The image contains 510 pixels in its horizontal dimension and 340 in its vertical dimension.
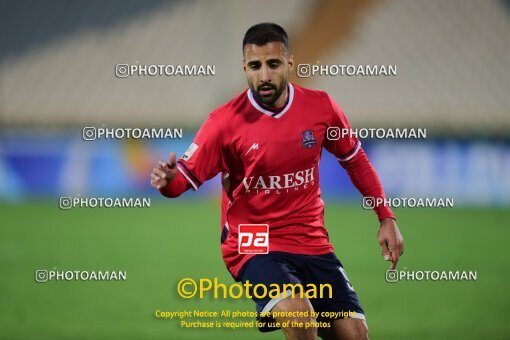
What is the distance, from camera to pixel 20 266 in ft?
27.3

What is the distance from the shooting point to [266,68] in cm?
379

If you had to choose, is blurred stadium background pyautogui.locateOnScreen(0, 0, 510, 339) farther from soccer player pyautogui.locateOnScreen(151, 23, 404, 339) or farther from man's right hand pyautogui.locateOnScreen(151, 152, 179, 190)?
man's right hand pyautogui.locateOnScreen(151, 152, 179, 190)

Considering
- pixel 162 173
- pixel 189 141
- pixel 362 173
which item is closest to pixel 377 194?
pixel 362 173

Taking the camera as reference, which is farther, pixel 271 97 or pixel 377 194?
pixel 377 194

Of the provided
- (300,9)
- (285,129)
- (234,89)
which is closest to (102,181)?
(234,89)

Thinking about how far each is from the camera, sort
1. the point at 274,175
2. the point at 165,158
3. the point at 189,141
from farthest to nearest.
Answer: the point at 189,141 < the point at 165,158 < the point at 274,175

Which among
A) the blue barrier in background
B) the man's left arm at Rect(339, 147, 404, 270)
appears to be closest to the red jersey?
the man's left arm at Rect(339, 147, 404, 270)

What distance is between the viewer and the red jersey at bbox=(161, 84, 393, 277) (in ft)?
12.6

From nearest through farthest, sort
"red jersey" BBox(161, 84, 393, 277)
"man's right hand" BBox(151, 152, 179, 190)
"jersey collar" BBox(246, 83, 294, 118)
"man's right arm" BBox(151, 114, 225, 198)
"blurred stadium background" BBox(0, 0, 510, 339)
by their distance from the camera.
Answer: "man's right hand" BBox(151, 152, 179, 190)
"man's right arm" BBox(151, 114, 225, 198)
"red jersey" BBox(161, 84, 393, 277)
"jersey collar" BBox(246, 83, 294, 118)
"blurred stadium background" BBox(0, 0, 510, 339)

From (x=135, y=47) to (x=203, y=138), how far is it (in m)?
14.0

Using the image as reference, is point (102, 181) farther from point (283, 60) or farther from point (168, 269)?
point (283, 60)

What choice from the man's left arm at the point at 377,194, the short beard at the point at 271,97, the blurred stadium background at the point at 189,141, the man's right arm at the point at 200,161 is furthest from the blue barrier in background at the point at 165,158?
the man's right arm at the point at 200,161

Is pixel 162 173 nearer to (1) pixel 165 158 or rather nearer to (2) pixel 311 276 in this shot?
(2) pixel 311 276

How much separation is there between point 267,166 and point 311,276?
576 mm
